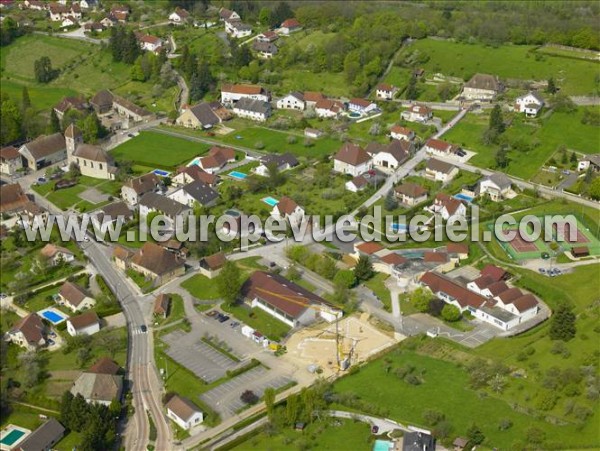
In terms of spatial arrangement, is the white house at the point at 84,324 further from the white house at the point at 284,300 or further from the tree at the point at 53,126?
the tree at the point at 53,126

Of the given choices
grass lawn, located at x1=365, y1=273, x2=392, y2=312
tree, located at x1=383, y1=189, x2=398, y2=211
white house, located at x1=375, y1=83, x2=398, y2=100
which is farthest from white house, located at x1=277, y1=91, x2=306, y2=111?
grass lawn, located at x1=365, y1=273, x2=392, y2=312

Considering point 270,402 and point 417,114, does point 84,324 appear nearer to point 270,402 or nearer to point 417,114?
point 270,402

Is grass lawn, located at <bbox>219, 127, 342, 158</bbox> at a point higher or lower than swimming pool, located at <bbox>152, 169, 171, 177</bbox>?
higher

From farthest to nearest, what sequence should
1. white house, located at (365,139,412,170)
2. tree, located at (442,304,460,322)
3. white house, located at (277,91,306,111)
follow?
white house, located at (277,91,306,111) < white house, located at (365,139,412,170) < tree, located at (442,304,460,322)

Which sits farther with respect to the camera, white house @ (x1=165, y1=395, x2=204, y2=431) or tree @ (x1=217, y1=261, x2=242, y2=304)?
tree @ (x1=217, y1=261, x2=242, y2=304)

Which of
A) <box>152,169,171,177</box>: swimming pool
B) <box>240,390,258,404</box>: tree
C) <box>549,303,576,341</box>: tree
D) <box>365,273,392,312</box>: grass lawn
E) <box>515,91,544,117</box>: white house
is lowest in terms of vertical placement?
<box>240,390,258,404</box>: tree

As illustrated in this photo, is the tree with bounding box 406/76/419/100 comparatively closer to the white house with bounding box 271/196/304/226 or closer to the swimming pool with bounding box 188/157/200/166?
the swimming pool with bounding box 188/157/200/166

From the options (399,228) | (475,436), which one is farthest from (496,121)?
(475,436)

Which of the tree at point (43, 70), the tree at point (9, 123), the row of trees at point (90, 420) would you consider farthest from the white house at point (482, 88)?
the row of trees at point (90, 420)
